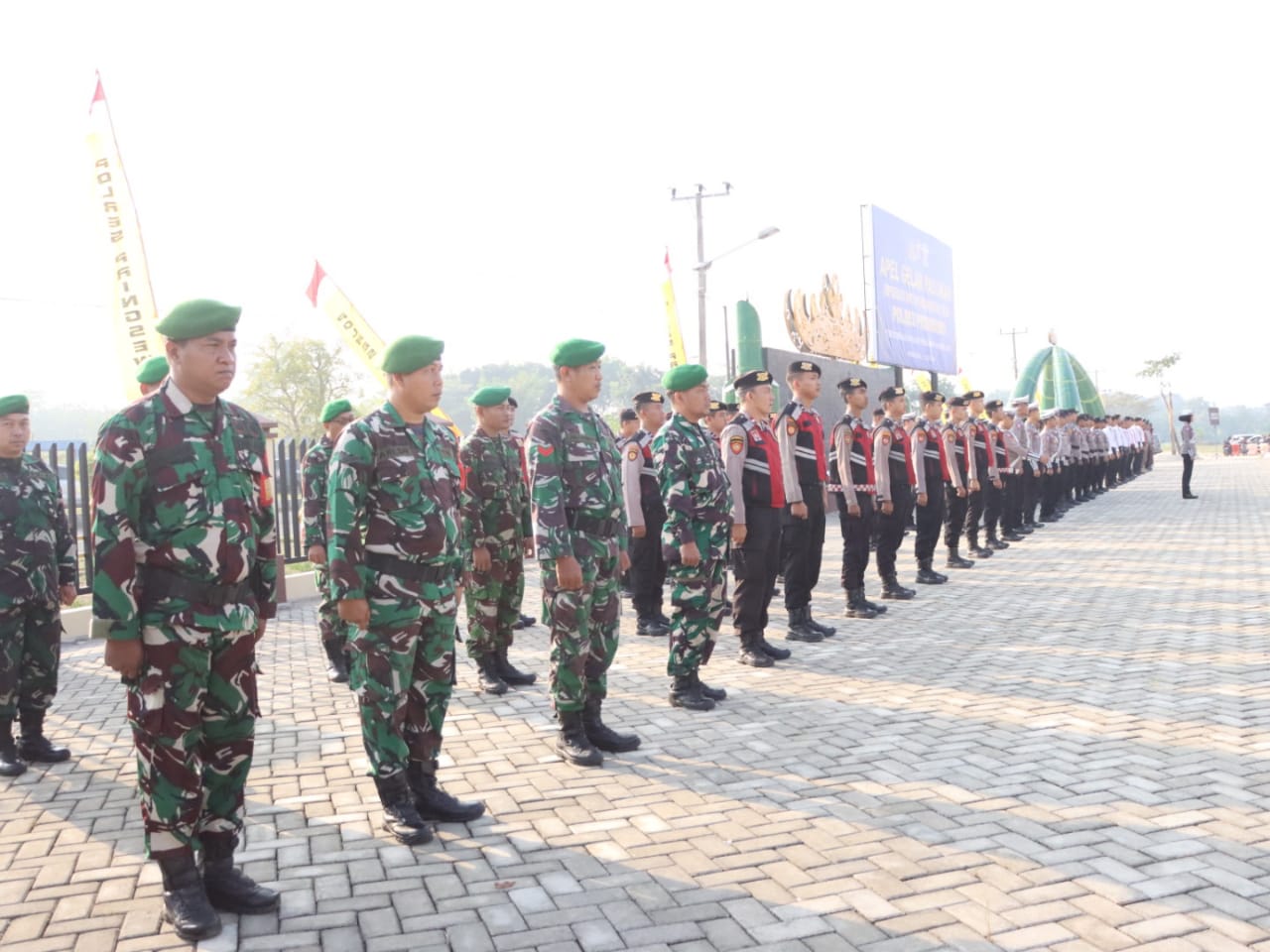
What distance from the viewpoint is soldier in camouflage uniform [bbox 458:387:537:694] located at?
6.68 metres

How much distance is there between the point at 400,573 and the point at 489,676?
2932mm

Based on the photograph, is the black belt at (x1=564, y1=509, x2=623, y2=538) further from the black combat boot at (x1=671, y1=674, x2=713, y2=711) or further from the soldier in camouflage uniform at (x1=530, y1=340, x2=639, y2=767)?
the black combat boot at (x1=671, y1=674, x2=713, y2=711)

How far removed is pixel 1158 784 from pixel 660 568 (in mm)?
5181

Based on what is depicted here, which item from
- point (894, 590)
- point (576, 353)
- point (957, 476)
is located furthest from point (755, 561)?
point (957, 476)

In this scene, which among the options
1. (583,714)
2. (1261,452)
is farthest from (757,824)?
(1261,452)

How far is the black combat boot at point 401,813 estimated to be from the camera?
3.86 metres

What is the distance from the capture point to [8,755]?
513 cm

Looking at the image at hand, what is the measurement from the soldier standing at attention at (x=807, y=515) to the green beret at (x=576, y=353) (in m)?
3.17

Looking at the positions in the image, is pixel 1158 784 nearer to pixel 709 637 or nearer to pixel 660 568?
pixel 709 637

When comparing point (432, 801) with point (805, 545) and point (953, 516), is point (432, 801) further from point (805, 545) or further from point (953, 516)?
point (953, 516)

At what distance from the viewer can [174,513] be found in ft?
10.5

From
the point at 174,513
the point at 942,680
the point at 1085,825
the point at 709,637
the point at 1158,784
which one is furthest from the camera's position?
the point at 942,680

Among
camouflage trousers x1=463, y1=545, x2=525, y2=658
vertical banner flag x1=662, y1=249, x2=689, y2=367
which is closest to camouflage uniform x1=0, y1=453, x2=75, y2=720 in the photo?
camouflage trousers x1=463, y1=545, x2=525, y2=658

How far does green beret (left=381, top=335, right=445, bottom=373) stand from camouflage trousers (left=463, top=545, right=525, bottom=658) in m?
2.93
